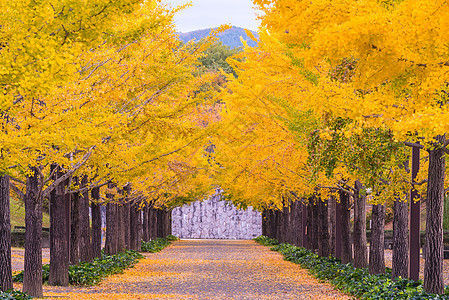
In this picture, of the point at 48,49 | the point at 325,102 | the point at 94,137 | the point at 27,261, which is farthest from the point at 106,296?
the point at 48,49

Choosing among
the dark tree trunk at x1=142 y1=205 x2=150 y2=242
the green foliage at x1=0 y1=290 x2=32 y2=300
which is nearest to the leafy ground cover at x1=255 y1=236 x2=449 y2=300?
the green foliage at x1=0 y1=290 x2=32 y2=300

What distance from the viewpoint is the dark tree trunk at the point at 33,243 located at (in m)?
15.3

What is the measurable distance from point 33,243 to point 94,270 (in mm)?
6142

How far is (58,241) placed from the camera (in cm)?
1783

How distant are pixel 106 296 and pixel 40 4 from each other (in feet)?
30.8

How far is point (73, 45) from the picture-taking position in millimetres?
9562

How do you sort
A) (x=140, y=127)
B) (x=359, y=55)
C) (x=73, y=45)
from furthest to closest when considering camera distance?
(x=140, y=127) < (x=359, y=55) < (x=73, y=45)

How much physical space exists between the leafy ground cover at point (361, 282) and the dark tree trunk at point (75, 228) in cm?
801

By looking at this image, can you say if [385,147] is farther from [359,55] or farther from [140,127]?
[140,127]

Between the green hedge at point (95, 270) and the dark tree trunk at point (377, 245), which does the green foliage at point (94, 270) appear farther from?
the dark tree trunk at point (377, 245)

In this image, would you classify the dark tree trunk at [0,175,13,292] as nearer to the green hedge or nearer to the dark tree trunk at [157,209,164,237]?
the green hedge

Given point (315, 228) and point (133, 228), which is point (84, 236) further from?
point (133, 228)

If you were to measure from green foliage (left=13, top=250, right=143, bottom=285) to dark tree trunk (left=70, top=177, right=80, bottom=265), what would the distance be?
0.41m

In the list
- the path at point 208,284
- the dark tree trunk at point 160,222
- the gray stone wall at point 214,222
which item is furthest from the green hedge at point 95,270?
the gray stone wall at point 214,222
